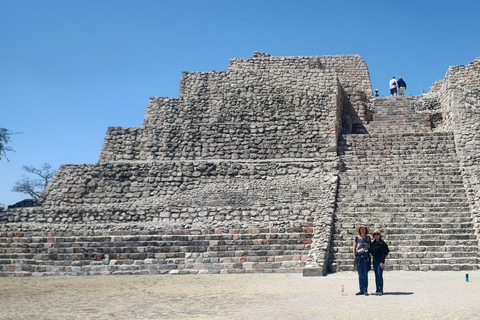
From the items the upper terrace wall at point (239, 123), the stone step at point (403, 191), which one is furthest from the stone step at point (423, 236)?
the upper terrace wall at point (239, 123)

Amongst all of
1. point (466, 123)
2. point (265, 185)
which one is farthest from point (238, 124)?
point (466, 123)

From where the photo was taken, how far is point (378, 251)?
6855 millimetres

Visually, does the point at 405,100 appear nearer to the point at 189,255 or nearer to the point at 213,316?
the point at 189,255

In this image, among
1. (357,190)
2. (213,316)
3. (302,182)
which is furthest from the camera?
(302,182)

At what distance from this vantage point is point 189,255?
10.8 m

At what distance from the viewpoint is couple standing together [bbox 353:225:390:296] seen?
6668mm

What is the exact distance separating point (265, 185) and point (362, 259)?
690 centimetres

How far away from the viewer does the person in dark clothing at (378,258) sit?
6.66m

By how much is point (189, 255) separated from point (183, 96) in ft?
30.6

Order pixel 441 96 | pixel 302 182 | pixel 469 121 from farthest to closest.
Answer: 1. pixel 441 96
2. pixel 469 121
3. pixel 302 182

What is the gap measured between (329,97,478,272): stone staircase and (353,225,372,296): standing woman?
8.79 ft

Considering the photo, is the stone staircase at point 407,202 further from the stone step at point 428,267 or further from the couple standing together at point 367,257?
the couple standing together at point 367,257

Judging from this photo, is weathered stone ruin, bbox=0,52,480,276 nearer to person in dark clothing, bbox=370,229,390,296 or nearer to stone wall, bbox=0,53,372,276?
stone wall, bbox=0,53,372,276

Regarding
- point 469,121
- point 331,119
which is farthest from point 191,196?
point 469,121
